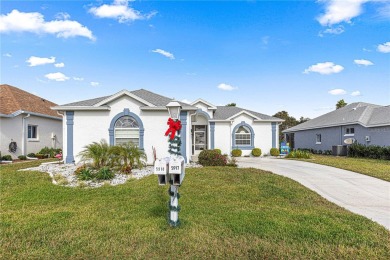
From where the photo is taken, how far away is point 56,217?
16.9 feet

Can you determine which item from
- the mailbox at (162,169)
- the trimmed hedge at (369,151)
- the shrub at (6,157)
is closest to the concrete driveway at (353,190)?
the mailbox at (162,169)

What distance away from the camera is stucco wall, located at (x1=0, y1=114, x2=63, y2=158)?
52.9ft

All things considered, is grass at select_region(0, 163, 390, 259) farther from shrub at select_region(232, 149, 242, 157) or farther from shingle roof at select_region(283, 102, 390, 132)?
shingle roof at select_region(283, 102, 390, 132)

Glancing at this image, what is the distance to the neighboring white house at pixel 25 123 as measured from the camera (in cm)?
1629

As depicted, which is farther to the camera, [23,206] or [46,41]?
[46,41]

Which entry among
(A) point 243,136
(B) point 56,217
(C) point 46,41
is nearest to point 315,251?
(B) point 56,217

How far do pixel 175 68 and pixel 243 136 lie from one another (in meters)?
8.55

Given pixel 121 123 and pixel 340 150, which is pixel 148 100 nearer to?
pixel 121 123

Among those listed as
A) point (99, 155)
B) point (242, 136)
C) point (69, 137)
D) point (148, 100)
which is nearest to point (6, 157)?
point (69, 137)

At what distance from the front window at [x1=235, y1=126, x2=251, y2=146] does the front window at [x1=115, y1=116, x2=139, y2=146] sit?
9838 mm

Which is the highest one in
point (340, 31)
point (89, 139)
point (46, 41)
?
point (340, 31)

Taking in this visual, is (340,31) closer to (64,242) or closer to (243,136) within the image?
(243,136)

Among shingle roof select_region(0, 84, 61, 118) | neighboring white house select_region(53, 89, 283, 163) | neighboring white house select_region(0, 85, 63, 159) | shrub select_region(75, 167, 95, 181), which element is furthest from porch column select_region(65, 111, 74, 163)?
shingle roof select_region(0, 84, 61, 118)

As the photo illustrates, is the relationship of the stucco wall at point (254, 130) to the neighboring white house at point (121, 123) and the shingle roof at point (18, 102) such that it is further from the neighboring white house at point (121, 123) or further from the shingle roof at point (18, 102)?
the shingle roof at point (18, 102)
